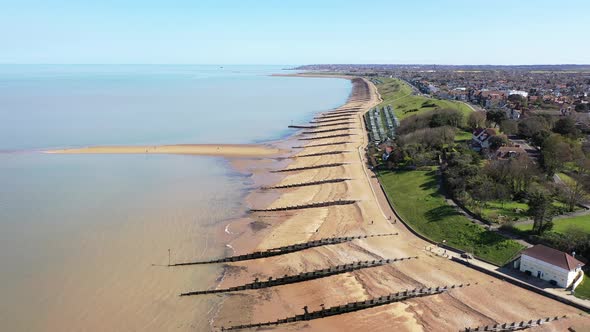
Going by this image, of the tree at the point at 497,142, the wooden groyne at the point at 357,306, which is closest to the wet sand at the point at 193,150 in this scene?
the tree at the point at 497,142

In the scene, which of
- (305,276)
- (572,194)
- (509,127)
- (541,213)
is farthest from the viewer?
(509,127)

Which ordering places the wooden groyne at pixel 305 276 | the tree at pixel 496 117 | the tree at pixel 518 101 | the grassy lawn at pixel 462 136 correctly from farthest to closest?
1. the tree at pixel 518 101
2. the tree at pixel 496 117
3. the grassy lawn at pixel 462 136
4. the wooden groyne at pixel 305 276

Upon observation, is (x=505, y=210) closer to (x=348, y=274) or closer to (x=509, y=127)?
(x=348, y=274)

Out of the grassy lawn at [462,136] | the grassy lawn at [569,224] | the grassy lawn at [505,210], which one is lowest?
the grassy lawn at [505,210]

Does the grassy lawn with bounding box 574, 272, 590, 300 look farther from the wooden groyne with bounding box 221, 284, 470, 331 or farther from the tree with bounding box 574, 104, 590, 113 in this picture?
the tree with bounding box 574, 104, 590, 113

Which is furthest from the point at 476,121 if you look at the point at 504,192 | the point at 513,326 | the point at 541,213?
the point at 513,326

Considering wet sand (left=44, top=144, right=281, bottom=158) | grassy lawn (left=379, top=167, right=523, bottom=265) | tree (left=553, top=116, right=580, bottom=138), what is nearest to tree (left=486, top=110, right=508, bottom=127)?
tree (left=553, top=116, right=580, bottom=138)

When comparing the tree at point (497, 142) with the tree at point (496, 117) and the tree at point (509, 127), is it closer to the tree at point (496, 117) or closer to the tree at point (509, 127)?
the tree at point (509, 127)
